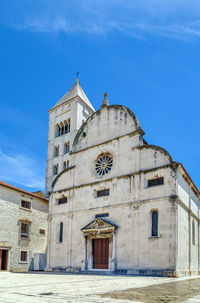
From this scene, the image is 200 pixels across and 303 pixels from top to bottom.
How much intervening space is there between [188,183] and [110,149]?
777 cm

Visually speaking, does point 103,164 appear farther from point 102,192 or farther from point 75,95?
point 75,95

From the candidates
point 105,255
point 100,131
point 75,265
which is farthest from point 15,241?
point 100,131

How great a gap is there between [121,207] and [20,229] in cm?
1141

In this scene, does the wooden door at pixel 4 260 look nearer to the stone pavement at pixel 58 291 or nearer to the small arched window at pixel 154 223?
the small arched window at pixel 154 223

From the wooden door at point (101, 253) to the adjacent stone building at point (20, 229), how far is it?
8.34m

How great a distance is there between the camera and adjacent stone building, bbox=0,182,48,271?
95.8ft

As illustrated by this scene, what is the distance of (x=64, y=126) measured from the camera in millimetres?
48500

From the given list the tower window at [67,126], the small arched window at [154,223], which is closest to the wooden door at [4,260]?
the small arched window at [154,223]

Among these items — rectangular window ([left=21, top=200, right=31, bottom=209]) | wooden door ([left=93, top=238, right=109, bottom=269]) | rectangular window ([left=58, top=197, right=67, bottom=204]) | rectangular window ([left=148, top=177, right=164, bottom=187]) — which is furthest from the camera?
rectangular window ([left=21, top=200, right=31, bottom=209])

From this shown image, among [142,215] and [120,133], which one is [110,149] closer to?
[120,133]

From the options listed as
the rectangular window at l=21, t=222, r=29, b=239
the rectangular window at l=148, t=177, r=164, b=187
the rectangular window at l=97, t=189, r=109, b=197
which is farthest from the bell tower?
the rectangular window at l=148, t=177, r=164, b=187

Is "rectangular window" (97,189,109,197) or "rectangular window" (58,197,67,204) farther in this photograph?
"rectangular window" (58,197,67,204)

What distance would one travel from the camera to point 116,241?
84.3ft

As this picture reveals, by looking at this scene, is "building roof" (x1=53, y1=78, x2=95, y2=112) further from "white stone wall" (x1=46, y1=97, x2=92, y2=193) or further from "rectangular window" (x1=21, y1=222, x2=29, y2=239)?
"rectangular window" (x1=21, y1=222, x2=29, y2=239)
